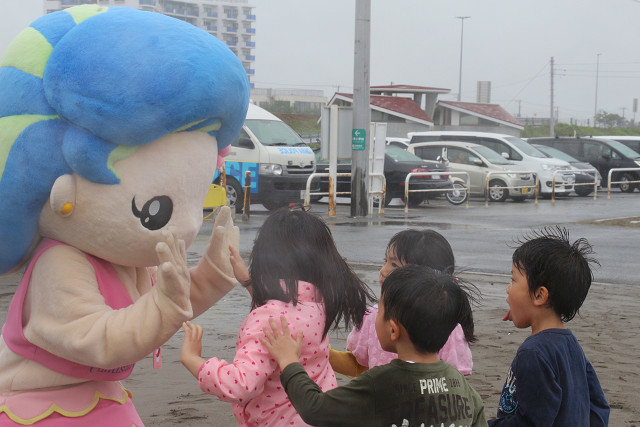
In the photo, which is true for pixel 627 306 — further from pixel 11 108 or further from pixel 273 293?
pixel 11 108

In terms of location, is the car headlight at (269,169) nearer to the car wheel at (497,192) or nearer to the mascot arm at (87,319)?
the car wheel at (497,192)

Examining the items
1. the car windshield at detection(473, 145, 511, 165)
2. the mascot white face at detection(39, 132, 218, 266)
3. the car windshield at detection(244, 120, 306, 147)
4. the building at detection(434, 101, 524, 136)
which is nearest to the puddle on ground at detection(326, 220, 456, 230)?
the car windshield at detection(244, 120, 306, 147)

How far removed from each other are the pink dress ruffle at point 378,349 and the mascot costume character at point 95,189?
33.3 inches

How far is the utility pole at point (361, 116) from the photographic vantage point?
16.4 metres

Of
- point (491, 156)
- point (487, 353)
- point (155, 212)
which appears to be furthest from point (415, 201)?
point (155, 212)

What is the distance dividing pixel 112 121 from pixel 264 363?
89 cm

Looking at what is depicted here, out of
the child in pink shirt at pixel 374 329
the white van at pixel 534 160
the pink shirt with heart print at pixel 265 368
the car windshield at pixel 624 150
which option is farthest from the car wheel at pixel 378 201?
the pink shirt with heart print at pixel 265 368

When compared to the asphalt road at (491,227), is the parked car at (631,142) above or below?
above

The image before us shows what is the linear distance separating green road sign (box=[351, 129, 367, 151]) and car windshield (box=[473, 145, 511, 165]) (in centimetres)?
629

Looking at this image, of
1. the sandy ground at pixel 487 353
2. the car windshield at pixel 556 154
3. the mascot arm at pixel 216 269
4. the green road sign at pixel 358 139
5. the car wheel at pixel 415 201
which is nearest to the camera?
the mascot arm at pixel 216 269

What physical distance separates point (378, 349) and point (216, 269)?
0.69m

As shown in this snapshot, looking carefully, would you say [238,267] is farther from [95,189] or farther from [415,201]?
[415,201]

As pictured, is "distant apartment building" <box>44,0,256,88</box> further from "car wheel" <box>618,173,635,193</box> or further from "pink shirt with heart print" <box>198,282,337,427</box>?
"pink shirt with heart print" <box>198,282,337,427</box>

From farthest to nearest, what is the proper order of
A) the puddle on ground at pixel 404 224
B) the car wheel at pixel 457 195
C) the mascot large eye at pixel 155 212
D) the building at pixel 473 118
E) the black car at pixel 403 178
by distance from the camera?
the building at pixel 473 118 → the car wheel at pixel 457 195 → the black car at pixel 403 178 → the puddle on ground at pixel 404 224 → the mascot large eye at pixel 155 212
